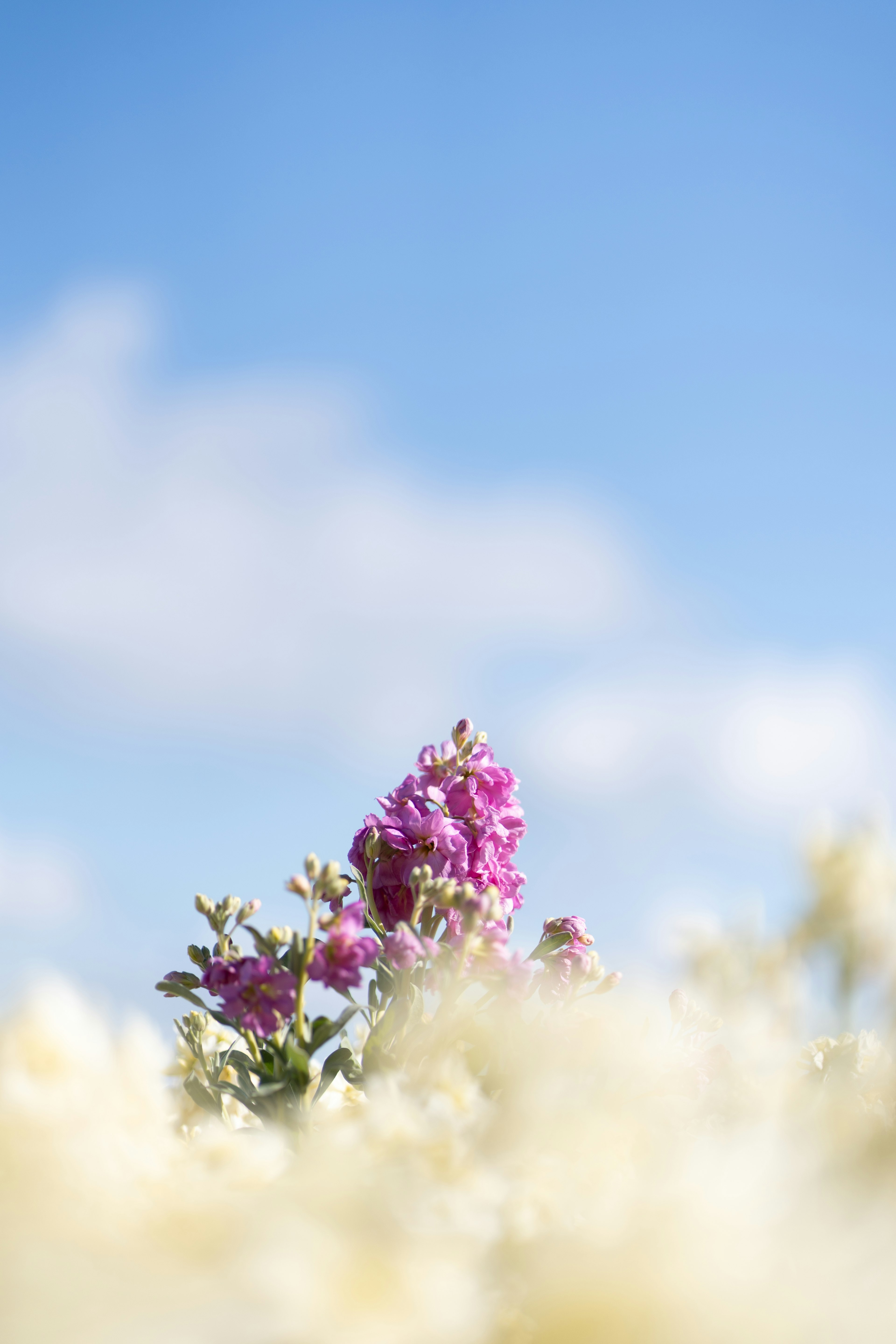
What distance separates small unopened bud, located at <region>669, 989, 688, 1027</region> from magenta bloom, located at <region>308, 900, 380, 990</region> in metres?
0.61

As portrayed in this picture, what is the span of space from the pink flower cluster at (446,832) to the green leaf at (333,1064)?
35 cm

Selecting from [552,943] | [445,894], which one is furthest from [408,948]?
[552,943]

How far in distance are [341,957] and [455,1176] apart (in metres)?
0.56

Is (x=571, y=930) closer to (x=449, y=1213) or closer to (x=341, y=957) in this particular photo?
(x=341, y=957)

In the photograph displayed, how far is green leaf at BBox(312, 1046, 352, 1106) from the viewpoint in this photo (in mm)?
1573

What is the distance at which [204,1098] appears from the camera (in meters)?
1.62

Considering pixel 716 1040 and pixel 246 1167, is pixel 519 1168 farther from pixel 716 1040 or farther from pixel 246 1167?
pixel 716 1040

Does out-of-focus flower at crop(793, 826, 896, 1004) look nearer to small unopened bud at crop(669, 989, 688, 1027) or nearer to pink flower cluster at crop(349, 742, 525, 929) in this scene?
small unopened bud at crop(669, 989, 688, 1027)

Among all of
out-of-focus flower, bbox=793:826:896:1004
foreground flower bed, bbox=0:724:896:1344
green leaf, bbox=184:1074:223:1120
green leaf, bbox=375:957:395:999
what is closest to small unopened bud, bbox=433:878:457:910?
foreground flower bed, bbox=0:724:896:1344

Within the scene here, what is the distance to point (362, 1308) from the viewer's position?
0.68 metres

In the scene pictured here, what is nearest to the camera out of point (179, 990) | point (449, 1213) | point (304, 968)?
point (449, 1213)

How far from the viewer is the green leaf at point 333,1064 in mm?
1573

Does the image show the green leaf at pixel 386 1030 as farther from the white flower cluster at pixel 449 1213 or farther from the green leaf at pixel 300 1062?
the white flower cluster at pixel 449 1213

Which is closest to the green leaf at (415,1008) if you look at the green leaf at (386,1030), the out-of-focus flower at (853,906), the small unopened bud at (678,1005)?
the green leaf at (386,1030)
